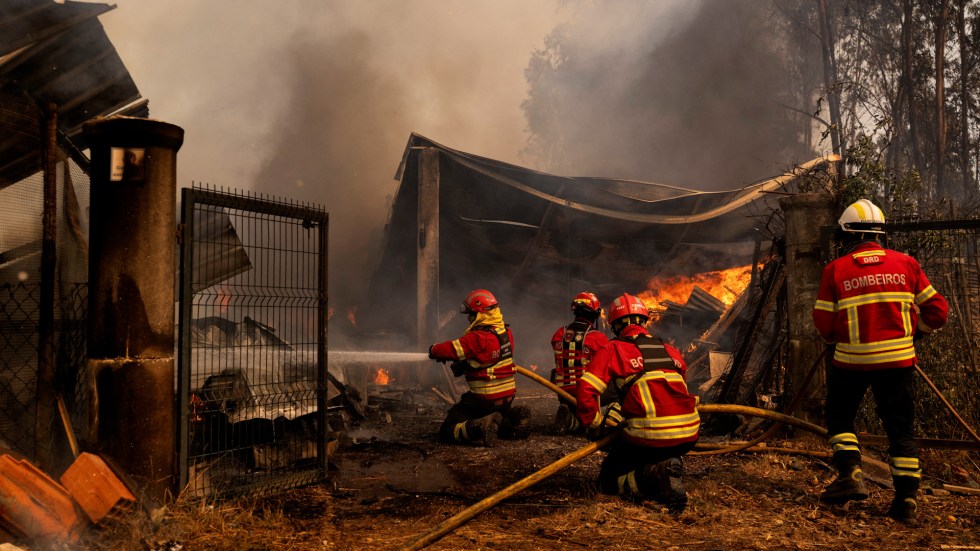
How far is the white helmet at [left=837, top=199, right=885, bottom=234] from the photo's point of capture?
4426 mm

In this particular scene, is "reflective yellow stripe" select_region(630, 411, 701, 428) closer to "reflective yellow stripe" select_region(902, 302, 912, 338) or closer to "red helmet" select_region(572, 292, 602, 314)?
"reflective yellow stripe" select_region(902, 302, 912, 338)

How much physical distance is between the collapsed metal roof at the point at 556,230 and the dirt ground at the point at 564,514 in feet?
23.9

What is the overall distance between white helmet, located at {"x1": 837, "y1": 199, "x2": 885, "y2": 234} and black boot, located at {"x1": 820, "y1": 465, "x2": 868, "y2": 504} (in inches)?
65.5

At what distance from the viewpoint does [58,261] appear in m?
4.71

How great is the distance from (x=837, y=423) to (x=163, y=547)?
4385mm

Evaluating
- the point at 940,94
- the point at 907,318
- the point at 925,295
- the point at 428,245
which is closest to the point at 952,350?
the point at 925,295

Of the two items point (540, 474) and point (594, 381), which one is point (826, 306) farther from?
point (540, 474)

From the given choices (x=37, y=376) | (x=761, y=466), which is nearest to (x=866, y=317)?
(x=761, y=466)

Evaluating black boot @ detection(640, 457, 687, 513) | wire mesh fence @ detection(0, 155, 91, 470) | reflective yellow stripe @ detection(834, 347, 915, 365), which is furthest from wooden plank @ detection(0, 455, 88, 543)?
reflective yellow stripe @ detection(834, 347, 915, 365)

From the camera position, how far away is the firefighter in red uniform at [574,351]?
747cm

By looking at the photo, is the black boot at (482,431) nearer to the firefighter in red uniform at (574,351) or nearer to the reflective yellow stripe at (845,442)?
the firefighter in red uniform at (574,351)

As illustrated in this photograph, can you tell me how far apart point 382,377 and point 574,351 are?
18.2 feet

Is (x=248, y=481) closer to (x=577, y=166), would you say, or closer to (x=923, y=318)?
(x=923, y=318)

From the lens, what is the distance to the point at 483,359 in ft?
22.6
